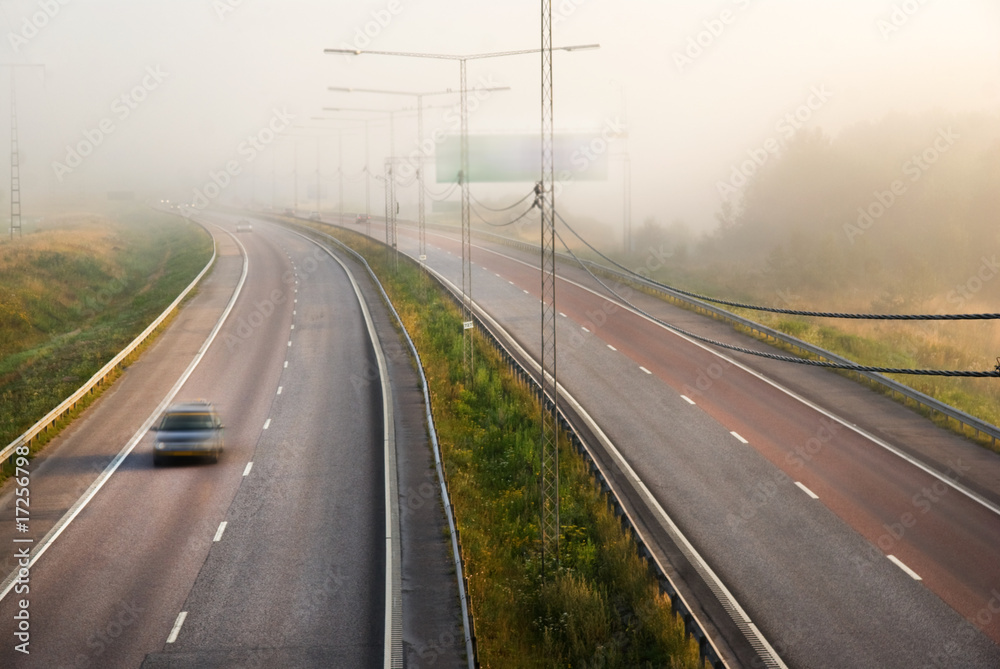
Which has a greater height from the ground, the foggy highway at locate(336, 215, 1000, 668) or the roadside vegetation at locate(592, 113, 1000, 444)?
the roadside vegetation at locate(592, 113, 1000, 444)

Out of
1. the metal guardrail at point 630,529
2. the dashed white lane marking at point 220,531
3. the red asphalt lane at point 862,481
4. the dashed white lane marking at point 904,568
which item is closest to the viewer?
the metal guardrail at point 630,529

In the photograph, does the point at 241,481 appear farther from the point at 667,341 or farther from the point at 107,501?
the point at 667,341

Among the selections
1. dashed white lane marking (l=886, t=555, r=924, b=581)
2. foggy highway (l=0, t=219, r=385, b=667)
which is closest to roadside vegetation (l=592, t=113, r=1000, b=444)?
dashed white lane marking (l=886, t=555, r=924, b=581)

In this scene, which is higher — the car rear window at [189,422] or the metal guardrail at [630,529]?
the car rear window at [189,422]

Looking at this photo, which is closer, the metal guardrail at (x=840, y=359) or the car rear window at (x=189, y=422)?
the car rear window at (x=189, y=422)

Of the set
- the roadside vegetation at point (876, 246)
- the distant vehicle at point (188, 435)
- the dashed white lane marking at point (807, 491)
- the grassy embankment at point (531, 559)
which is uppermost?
the roadside vegetation at point (876, 246)

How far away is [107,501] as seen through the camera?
2145cm

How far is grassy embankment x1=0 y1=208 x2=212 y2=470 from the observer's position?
3362 cm

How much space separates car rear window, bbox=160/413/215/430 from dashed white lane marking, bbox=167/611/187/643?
8.78 metres

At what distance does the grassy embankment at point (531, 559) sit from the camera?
51.8 feet

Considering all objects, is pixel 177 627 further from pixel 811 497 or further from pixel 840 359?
pixel 840 359

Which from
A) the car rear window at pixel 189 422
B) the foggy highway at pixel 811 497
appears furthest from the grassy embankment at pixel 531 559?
the car rear window at pixel 189 422

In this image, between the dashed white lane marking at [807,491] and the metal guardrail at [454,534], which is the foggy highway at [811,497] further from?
the metal guardrail at [454,534]

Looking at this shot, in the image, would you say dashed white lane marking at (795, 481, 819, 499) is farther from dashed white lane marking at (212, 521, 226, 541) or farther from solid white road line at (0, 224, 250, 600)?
solid white road line at (0, 224, 250, 600)
